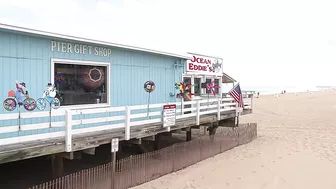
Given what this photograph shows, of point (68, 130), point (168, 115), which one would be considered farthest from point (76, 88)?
point (168, 115)

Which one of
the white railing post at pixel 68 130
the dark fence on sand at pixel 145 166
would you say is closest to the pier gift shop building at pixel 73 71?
the white railing post at pixel 68 130

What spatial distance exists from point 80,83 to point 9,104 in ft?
8.06

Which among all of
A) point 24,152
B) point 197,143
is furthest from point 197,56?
point 24,152

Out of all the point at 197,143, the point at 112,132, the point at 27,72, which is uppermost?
the point at 27,72

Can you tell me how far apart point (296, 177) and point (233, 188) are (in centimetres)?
267

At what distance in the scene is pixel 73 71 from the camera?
9156mm

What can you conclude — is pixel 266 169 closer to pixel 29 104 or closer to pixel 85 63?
pixel 85 63

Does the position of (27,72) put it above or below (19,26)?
below

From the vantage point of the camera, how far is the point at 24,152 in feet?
21.3

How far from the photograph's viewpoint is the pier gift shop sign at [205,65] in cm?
1440

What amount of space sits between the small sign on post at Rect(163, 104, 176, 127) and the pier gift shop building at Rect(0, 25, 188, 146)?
1.60 metres

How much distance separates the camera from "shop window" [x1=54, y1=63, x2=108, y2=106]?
29.0 feet

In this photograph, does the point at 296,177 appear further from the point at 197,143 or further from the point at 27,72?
the point at 27,72

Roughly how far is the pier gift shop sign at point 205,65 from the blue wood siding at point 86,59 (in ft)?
2.97
